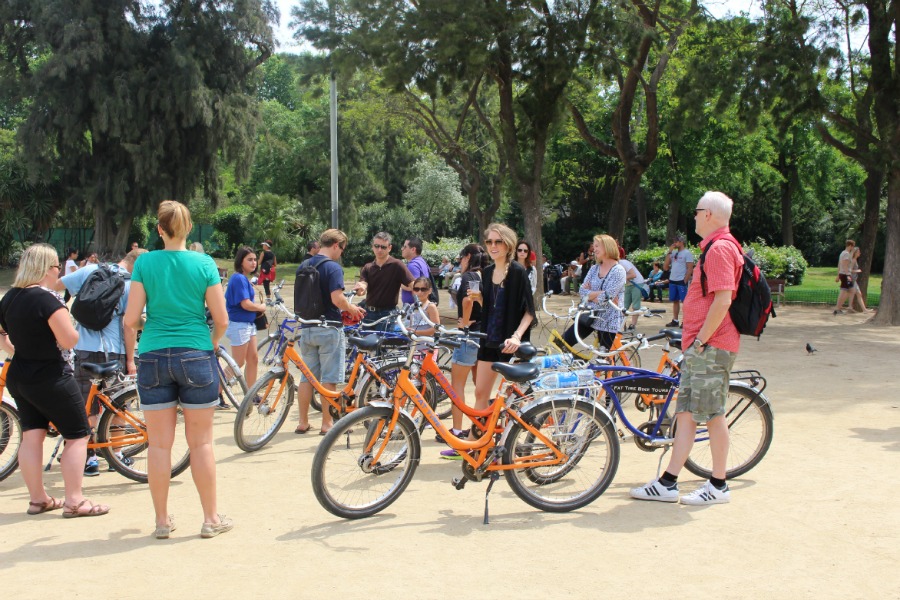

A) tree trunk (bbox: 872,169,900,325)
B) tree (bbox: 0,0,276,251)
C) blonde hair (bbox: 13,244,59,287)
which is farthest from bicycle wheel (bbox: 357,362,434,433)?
tree (bbox: 0,0,276,251)

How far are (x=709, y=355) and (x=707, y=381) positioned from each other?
0.54 feet

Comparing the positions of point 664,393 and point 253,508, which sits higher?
point 664,393

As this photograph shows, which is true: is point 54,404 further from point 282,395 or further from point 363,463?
point 282,395

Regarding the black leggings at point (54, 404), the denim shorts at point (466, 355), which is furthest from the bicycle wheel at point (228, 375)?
the black leggings at point (54, 404)

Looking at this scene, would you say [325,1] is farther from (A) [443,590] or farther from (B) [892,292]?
(A) [443,590]

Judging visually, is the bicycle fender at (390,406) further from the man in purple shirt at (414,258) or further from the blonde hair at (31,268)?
the man in purple shirt at (414,258)

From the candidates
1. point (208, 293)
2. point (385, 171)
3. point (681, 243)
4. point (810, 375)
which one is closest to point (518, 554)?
point (208, 293)

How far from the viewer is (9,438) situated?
6.06m

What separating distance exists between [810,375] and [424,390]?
640cm

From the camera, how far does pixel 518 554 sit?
4.63 m

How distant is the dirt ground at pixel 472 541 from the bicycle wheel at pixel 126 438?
0.11 m

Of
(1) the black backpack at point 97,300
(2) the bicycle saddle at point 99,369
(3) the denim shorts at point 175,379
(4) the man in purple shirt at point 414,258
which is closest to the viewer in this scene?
(3) the denim shorts at point 175,379

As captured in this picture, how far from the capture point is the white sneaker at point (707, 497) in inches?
216

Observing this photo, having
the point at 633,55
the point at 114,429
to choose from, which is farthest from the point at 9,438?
the point at 633,55
